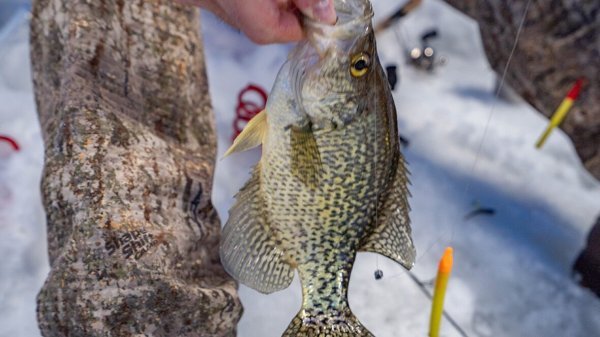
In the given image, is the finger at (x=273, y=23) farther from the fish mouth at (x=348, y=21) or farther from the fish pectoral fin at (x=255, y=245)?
the fish pectoral fin at (x=255, y=245)

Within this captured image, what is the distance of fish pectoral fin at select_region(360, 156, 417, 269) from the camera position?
3.53 feet

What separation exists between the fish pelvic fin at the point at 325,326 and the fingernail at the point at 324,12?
0.55 m

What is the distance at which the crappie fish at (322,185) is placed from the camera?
0.95m

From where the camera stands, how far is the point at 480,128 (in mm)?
2430

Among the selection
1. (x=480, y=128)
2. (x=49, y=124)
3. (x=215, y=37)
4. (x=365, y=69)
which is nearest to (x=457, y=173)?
(x=480, y=128)

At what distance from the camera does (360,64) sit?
36.4 inches

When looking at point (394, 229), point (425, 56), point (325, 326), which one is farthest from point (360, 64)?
point (425, 56)

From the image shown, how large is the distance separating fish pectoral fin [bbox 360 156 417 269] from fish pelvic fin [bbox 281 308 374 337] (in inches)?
5.6

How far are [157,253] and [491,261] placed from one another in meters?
1.29

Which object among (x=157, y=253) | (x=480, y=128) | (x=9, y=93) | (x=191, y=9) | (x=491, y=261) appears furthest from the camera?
(x=480, y=128)

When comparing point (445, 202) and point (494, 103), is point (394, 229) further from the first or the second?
point (494, 103)

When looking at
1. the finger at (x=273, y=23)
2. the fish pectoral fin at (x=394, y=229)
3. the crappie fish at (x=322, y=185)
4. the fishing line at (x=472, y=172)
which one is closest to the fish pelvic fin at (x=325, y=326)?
the crappie fish at (x=322, y=185)

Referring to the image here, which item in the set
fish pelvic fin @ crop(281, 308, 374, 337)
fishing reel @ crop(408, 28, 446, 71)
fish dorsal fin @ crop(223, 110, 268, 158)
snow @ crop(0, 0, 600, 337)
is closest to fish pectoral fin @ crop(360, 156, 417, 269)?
fish pelvic fin @ crop(281, 308, 374, 337)

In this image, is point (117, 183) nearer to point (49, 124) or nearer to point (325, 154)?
point (49, 124)
